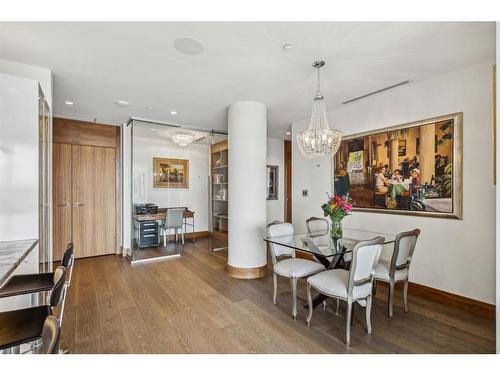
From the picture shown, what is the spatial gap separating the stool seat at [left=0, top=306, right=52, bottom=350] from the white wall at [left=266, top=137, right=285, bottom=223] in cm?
540

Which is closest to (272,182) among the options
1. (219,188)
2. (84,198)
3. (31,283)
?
(219,188)

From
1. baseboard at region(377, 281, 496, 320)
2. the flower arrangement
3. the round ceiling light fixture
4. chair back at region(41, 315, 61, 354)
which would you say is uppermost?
the round ceiling light fixture

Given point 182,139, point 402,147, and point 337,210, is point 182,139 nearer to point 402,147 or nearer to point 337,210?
point 337,210

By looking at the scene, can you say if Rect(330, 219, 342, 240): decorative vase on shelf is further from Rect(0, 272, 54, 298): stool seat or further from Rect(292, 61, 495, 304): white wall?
Rect(0, 272, 54, 298): stool seat

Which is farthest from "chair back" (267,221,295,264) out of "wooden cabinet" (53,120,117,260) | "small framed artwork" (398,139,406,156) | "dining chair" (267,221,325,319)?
A: "wooden cabinet" (53,120,117,260)

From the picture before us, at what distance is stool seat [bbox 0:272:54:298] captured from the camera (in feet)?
5.55

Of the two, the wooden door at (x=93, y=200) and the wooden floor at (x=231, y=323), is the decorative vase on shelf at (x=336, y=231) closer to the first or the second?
the wooden floor at (x=231, y=323)

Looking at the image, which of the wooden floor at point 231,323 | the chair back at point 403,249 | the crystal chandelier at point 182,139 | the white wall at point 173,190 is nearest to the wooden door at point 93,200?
the white wall at point 173,190

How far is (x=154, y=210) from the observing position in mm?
4973

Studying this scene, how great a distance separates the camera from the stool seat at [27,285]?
1.69 metres

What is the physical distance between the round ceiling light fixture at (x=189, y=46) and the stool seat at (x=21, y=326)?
2.30 m

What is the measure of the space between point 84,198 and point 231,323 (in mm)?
3951

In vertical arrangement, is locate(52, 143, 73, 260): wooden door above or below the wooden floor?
above

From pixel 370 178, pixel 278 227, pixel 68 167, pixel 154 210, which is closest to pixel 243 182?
pixel 278 227
